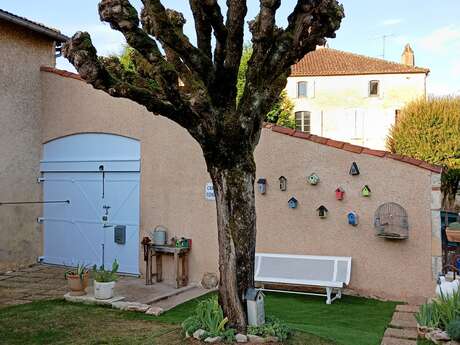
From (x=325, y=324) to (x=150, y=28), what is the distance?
450cm

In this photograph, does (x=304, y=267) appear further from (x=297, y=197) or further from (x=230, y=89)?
(x=230, y=89)

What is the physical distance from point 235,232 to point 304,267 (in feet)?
12.1

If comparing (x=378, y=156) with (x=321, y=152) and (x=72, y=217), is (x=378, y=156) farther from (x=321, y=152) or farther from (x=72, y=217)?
(x=72, y=217)

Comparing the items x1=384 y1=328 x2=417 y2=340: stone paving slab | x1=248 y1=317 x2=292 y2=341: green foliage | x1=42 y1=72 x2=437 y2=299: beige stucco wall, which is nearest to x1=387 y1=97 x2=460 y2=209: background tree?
x1=42 y1=72 x2=437 y2=299: beige stucco wall

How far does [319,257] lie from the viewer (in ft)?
27.9

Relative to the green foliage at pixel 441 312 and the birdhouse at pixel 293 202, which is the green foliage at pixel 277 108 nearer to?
the birdhouse at pixel 293 202

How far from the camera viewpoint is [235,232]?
17.0 feet

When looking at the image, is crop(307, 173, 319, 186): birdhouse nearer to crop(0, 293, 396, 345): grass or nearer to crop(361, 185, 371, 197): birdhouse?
crop(361, 185, 371, 197): birdhouse

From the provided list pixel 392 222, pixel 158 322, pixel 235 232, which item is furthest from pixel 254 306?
pixel 392 222

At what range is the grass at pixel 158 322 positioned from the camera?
579 cm

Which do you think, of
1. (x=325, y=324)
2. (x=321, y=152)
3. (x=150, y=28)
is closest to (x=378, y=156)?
(x=321, y=152)

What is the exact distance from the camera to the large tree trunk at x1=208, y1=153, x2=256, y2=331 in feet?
17.0

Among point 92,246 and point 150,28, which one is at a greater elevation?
point 150,28

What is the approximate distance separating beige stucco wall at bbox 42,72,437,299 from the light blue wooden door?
35 cm
